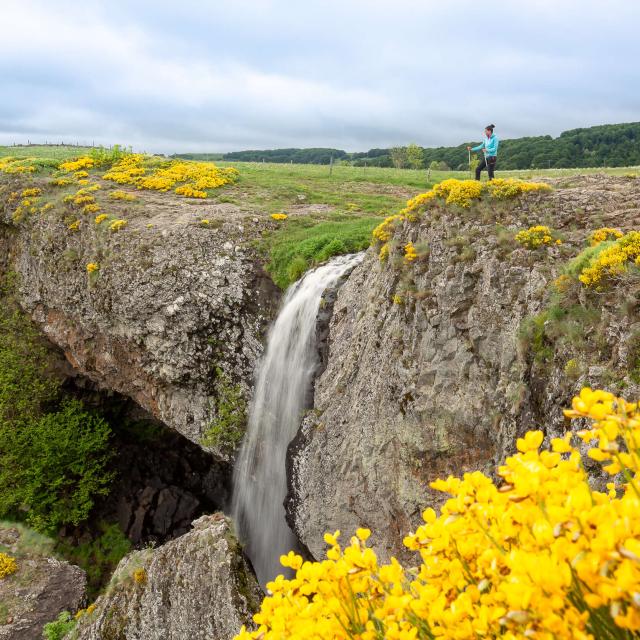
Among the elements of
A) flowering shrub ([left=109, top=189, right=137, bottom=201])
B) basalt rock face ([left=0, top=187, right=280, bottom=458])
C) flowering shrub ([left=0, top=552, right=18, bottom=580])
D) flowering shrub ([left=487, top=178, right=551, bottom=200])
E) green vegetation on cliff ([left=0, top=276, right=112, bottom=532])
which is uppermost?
flowering shrub ([left=487, top=178, right=551, bottom=200])

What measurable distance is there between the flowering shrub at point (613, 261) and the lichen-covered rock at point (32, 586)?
20668 mm

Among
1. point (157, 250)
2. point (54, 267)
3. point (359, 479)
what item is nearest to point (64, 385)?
point (54, 267)

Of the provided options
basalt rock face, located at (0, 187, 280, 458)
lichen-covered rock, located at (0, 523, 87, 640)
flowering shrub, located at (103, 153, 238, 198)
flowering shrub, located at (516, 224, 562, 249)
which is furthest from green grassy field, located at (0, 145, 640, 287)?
lichen-covered rock, located at (0, 523, 87, 640)

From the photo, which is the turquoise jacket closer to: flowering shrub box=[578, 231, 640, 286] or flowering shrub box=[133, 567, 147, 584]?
flowering shrub box=[578, 231, 640, 286]

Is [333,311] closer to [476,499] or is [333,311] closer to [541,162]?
[476,499]

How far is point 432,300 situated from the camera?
10422mm

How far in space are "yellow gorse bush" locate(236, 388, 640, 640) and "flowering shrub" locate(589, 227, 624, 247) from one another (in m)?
7.37

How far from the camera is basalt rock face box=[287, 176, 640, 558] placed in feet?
26.2

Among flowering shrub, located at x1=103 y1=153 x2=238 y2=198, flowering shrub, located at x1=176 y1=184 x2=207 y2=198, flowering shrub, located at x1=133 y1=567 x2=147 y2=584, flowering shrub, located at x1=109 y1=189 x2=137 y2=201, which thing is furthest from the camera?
flowering shrub, located at x1=103 y1=153 x2=238 y2=198

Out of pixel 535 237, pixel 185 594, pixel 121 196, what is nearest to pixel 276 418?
pixel 185 594

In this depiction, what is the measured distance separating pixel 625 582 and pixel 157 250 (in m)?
19.4

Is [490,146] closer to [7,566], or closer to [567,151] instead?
[7,566]

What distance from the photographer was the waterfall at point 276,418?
14322 millimetres

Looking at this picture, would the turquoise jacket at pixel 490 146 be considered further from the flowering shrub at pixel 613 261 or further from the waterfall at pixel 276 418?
the flowering shrub at pixel 613 261
